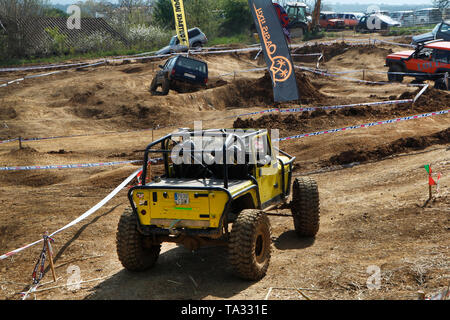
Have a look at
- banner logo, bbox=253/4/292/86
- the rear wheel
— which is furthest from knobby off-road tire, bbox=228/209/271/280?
the rear wheel

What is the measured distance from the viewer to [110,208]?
10797 mm

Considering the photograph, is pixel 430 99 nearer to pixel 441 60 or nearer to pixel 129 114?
pixel 441 60

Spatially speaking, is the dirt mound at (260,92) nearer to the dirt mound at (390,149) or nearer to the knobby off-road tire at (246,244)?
the dirt mound at (390,149)

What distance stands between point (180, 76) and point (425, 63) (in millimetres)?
11284

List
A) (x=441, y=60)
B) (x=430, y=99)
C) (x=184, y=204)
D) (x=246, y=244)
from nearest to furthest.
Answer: (x=246, y=244), (x=184, y=204), (x=430, y=99), (x=441, y=60)

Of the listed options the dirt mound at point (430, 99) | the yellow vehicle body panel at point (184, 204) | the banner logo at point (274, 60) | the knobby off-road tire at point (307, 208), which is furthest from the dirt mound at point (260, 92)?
the yellow vehicle body panel at point (184, 204)

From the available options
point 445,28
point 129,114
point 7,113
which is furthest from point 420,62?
point 7,113

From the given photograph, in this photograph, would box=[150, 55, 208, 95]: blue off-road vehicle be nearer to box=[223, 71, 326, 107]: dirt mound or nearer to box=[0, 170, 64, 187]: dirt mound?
box=[223, 71, 326, 107]: dirt mound

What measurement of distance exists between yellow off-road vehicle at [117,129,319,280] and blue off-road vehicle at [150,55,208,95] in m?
16.2

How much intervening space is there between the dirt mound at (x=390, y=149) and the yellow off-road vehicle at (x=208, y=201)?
18.6 feet

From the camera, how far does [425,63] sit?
23438mm
